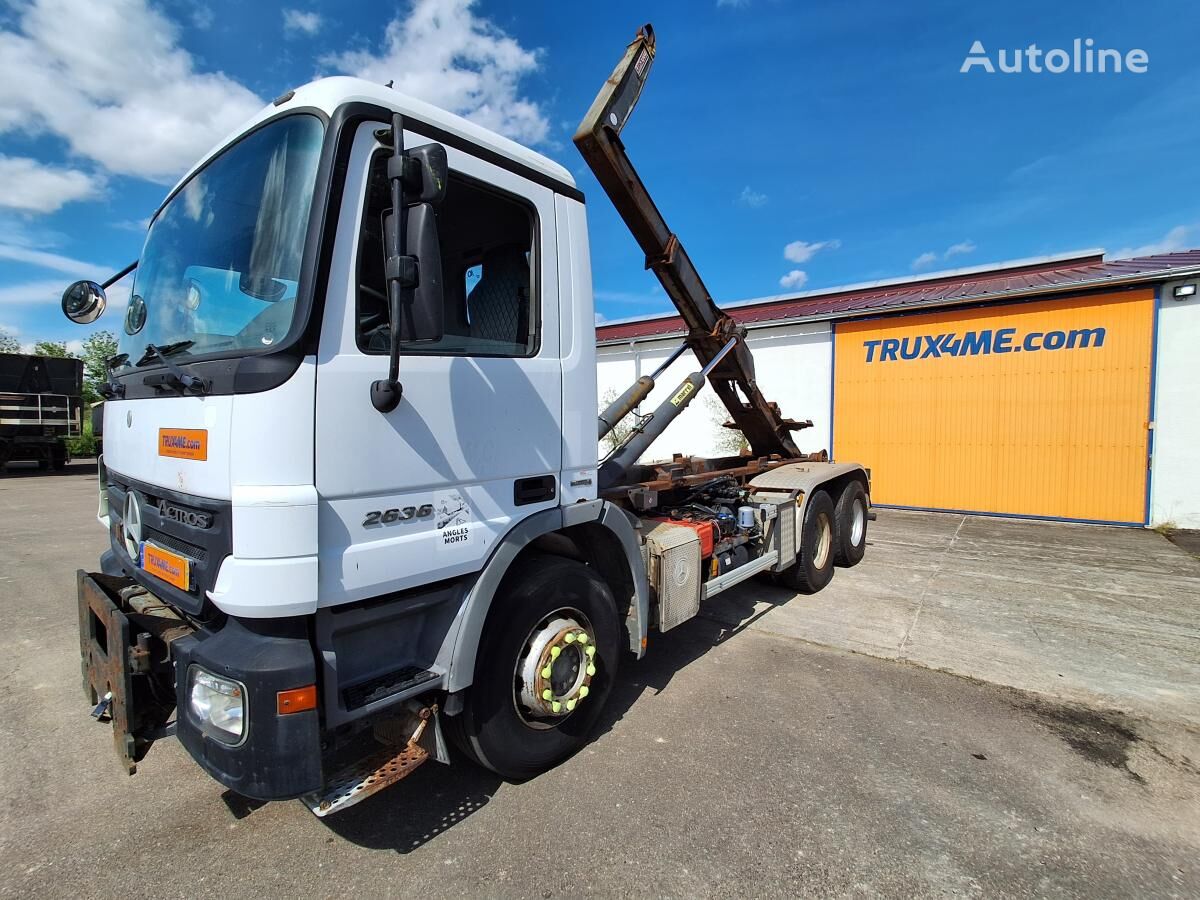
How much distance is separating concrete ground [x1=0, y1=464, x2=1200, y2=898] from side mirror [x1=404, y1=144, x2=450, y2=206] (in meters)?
2.42

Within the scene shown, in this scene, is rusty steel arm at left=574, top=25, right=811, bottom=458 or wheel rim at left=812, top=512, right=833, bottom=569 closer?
rusty steel arm at left=574, top=25, right=811, bottom=458

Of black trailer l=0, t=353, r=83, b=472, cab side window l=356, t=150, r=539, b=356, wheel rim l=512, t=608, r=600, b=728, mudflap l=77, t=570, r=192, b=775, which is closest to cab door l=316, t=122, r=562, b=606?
cab side window l=356, t=150, r=539, b=356

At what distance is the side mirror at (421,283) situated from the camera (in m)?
1.83

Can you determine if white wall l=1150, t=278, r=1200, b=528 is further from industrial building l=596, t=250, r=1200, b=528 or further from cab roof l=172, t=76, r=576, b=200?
cab roof l=172, t=76, r=576, b=200

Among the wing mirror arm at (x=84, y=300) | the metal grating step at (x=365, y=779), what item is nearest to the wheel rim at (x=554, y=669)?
the metal grating step at (x=365, y=779)

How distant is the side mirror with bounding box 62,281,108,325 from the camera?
326 centimetres

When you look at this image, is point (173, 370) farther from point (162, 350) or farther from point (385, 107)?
point (385, 107)

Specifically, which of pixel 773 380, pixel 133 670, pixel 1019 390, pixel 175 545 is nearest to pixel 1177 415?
pixel 1019 390

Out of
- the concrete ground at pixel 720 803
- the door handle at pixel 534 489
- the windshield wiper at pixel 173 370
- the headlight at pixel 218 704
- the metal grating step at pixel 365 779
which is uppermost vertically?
the windshield wiper at pixel 173 370

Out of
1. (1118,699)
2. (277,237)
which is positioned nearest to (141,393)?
(277,237)

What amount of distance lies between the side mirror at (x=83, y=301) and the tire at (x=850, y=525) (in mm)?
6384

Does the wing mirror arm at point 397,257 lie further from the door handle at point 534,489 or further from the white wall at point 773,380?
the white wall at point 773,380

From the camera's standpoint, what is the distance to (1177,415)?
891 cm

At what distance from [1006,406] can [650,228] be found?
859cm
